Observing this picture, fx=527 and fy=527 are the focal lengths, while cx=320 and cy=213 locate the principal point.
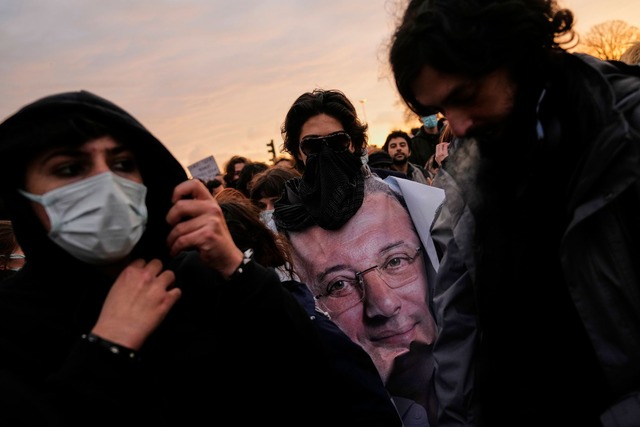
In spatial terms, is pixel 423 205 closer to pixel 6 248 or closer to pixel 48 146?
pixel 48 146

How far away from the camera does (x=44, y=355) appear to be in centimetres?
145

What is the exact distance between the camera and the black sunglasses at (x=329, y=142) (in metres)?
2.91

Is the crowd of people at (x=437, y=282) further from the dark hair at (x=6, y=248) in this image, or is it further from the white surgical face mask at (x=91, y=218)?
the dark hair at (x=6, y=248)

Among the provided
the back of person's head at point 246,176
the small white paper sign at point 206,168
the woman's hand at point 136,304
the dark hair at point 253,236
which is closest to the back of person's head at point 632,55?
the dark hair at point 253,236

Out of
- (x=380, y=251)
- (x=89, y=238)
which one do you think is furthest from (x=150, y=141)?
(x=380, y=251)

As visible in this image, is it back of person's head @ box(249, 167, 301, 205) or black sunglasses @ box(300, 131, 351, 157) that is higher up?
black sunglasses @ box(300, 131, 351, 157)

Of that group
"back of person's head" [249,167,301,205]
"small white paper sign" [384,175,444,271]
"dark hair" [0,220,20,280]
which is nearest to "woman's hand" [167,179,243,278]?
"small white paper sign" [384,175,444,271]

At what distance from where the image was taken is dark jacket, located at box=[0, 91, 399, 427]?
1.31 m

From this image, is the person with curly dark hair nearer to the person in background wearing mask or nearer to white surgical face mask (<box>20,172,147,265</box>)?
white surgical face mask (<box>20,172,147,265</box>)

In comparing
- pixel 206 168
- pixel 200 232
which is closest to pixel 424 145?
pixel 206 168

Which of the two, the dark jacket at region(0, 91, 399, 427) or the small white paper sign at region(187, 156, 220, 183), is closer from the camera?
the dark jacket at region(0, 91, 399, 427)

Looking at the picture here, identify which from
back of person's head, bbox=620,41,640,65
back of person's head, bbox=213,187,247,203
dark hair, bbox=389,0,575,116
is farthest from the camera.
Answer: back of person's head, bbox=213,187,247,203

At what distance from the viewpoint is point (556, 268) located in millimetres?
1704

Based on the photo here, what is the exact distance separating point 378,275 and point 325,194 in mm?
490
